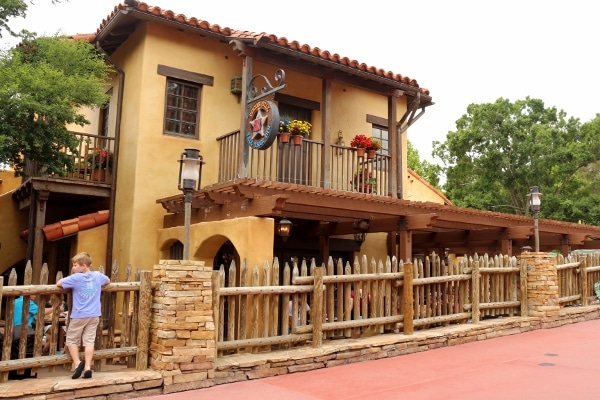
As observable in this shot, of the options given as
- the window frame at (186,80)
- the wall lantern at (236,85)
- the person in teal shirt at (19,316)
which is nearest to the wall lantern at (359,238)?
the wall lantern at (236,85)

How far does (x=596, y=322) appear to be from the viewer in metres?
11.6

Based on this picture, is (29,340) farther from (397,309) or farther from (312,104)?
(312,104)

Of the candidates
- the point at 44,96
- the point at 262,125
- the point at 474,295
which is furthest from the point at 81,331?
the point at 474,295

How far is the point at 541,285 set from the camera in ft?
35.1

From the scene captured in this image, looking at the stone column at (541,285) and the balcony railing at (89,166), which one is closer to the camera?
the stone column at (541,285)

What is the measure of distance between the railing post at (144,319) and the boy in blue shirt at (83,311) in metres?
0.48

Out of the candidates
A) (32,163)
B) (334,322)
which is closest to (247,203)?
(334,322)

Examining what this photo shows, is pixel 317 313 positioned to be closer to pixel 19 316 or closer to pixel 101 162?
pixel 19 316

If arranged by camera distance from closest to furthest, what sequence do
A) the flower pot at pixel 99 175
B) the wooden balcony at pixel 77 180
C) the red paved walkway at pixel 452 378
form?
1. the red paved walkway at pixel 452 378
2. the wooden balcony at pixel 77 180
3. the flower pot at pixel 99 175

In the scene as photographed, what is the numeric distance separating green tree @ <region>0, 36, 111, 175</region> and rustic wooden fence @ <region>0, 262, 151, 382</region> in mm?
3523

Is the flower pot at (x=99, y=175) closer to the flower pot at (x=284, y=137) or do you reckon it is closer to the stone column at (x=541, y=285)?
the flower pot at (x=284, y=137)

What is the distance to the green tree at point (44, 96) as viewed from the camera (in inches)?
336

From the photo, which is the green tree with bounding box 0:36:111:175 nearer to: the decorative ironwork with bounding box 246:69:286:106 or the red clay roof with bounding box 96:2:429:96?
the red clay roof with bounding box 96:2:429:96

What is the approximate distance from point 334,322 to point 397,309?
56.5 inches
